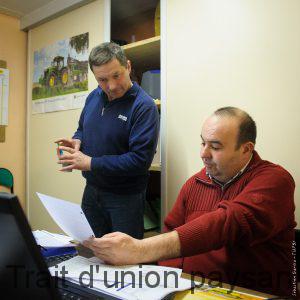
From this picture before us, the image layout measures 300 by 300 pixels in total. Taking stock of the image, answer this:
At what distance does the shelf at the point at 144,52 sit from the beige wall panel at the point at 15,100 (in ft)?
3.72

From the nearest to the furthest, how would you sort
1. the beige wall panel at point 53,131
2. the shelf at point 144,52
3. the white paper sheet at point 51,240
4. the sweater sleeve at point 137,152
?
the white paper sheet at point 51,240 → the sweater sleeve at point 137,152 → the shelf at point 144,52 → the beige wall panel at point 53,131

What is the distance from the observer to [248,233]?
93 centimetres

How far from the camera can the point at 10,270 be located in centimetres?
55

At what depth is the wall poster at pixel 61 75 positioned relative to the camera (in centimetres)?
234

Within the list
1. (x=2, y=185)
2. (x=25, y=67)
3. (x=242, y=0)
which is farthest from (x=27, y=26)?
(x=242, y=0)

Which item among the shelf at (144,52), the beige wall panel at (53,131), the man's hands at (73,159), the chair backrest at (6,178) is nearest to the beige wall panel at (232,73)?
the shelf at (144,52)

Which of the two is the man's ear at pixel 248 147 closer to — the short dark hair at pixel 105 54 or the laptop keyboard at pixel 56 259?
the laptop keyboard at pixel 56 259

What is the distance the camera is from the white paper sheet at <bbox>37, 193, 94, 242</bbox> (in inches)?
34.0

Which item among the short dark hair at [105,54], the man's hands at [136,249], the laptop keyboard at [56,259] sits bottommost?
the laptop keyboard at [56,259]

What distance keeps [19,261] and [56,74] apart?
87.1 inches

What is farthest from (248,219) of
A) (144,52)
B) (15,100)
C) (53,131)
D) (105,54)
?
(15,100)

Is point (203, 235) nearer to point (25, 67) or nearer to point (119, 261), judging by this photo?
point (119, 261)

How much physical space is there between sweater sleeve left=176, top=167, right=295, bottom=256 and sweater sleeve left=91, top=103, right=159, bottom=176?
63 centimetres

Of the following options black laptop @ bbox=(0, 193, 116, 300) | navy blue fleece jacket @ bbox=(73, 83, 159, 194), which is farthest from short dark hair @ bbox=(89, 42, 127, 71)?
black laptop @ bbox=(0, 193, 116, 300)
